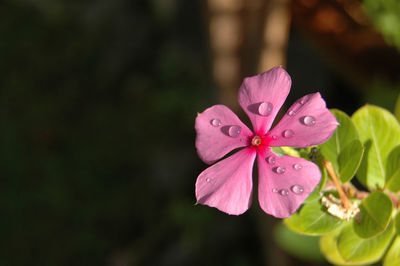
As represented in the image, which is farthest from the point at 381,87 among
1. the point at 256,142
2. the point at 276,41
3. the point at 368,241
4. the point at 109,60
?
the point at 109,60

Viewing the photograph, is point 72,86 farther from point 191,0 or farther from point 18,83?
point 191,0

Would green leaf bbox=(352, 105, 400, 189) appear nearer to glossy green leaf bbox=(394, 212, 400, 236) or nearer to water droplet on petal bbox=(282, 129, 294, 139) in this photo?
glossy green leaf bbox=(394, 212, 400, 236)

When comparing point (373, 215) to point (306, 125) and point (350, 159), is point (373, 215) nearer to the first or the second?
point (350, 159)

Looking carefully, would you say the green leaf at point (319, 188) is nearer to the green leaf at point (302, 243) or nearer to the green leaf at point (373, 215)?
the green leaf at point (373, 215)

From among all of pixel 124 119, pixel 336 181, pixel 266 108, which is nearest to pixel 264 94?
pixel 266 108

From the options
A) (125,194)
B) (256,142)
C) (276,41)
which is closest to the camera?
(256,142)

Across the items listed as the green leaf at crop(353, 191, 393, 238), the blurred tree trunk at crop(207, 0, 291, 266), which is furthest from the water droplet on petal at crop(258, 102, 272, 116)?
the blurred tree trunk at crop(207, 0, 291, 266)

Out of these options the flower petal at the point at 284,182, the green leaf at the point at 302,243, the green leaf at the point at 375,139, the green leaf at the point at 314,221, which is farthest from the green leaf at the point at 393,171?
the green leaf at the point at 302,243
